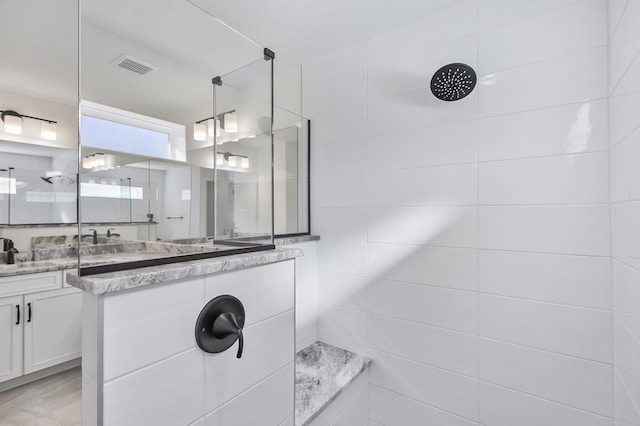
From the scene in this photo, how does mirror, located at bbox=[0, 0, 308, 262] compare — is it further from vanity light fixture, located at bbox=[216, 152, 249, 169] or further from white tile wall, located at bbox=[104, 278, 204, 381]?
white tile wall, located at bbox=[104, 278, 204, 381]

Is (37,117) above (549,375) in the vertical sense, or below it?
above

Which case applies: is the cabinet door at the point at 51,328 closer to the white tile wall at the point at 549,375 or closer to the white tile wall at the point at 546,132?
the white tile wall at the point at 549,375

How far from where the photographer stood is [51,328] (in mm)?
2248

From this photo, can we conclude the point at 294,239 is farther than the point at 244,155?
Yes

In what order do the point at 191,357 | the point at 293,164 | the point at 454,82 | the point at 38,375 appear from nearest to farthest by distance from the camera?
the point at 191,357, the point at 454,82, the point at 293,164, the point at 38,375

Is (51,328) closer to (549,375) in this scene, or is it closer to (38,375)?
(38,375)

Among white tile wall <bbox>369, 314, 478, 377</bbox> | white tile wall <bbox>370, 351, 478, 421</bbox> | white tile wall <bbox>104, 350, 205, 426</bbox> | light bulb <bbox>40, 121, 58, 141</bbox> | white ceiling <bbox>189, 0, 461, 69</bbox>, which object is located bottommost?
white tile wall <bbox>370, 351, 478, 421</bbox>

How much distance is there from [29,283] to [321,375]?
2209 millimetres

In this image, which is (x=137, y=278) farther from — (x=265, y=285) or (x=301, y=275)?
(x=301, y=275)

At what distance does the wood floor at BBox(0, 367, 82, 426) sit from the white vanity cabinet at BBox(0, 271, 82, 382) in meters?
0.13

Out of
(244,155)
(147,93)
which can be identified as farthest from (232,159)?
(147,93)

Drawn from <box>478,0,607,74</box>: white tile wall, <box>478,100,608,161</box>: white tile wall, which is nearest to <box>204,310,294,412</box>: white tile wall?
<box>478,100,608,161</box>: white tile wall

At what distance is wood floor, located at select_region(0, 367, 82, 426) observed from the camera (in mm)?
1800

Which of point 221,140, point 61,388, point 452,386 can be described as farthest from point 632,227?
point 61,388
